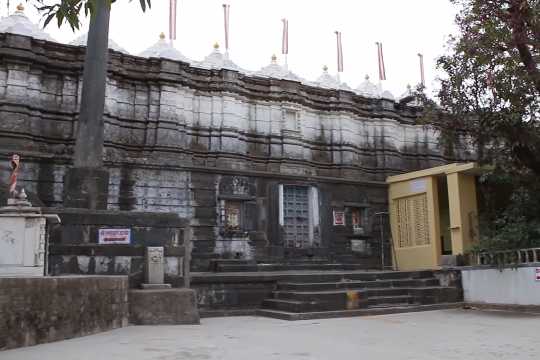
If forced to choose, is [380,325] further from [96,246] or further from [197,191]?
[197,191]

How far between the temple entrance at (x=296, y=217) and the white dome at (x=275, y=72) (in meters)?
3.90

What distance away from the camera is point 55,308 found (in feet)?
20.3

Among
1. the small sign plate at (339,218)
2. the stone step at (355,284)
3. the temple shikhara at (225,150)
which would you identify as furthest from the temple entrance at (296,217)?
the stone step at (355,284)

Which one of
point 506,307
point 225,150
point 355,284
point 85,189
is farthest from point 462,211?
point 85,189

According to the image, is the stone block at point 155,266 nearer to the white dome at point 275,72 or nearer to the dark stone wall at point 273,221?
the dark stone wall at point 273,221

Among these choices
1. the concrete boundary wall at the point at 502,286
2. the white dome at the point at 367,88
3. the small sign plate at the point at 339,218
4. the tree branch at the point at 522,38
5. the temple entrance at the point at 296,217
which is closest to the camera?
the concrete boundary wall at the point at 502,286

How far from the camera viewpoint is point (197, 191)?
1477 centimetres

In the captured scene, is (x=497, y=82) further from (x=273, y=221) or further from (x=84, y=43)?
(x=84, y=43)

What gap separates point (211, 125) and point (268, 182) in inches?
95.6

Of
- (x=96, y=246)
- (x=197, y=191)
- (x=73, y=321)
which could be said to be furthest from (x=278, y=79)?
(x=73, y=321)

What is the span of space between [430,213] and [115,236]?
31.7 ft

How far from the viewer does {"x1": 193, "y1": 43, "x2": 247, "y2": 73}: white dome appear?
16625 mm

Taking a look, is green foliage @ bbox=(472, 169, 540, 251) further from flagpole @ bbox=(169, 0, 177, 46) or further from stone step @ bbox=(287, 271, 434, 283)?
flagpole @ bbox=(169, 0, 177, 46)

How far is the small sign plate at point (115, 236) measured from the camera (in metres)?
9.07
